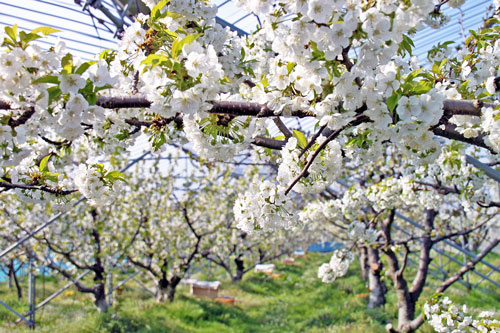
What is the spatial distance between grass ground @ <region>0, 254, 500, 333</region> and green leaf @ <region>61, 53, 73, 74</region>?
22.4 ft

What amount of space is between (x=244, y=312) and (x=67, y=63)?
9.12 metres

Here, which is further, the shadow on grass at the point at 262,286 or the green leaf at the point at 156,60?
the shadow on grass at the point at 262,286

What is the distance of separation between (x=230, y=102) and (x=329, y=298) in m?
10.2

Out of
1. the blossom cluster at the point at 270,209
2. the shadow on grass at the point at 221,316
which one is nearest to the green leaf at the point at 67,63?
the blossom cluster at the point at 270,209

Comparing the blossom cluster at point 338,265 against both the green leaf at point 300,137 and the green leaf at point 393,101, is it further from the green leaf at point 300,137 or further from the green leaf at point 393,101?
the green leaf at point 393,101

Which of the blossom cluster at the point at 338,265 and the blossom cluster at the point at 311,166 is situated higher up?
the blossom cluster at the point at 311,166

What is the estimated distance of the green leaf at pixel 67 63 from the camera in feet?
4.14

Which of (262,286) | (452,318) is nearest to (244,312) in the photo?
(262,286)

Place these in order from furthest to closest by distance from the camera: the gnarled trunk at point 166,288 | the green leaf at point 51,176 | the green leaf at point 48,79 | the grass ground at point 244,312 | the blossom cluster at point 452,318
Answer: the gnarled trunk at point 166,288 → the grass ground at point 244,312 → the blossom cluster at point 452,318 → the green leaf at point 51,176 → the green leaf at point 48,79

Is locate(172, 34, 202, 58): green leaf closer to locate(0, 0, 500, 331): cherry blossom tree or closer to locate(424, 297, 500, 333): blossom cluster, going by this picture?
locate(0, 0, 500, 331): cherry blossom tree

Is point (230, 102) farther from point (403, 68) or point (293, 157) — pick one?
point (403, 68)

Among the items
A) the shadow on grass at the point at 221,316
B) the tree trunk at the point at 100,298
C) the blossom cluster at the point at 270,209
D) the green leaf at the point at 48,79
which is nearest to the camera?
the green leaf at the point at 48,79

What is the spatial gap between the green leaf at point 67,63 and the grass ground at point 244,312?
6.83 metres

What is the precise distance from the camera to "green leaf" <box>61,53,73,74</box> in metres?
1.26
